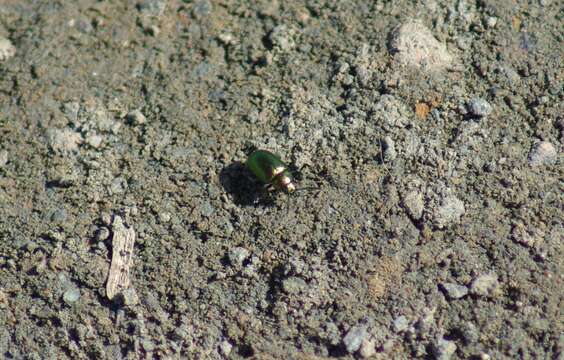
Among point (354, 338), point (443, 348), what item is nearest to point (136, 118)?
point (354, 338)

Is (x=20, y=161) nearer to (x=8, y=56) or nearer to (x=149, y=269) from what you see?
(x=8, y=56)

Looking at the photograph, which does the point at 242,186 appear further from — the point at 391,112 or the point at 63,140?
the point at 63,140

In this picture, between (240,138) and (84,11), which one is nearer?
(240,138)

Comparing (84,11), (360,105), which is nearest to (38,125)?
(84,11)

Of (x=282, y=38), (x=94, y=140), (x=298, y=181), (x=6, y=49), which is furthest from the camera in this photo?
(x=6, y=49)

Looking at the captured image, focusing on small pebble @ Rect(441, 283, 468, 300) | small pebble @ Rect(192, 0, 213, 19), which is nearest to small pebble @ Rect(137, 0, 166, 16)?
small pebble @ Rect(192, 0, 213, 19)
